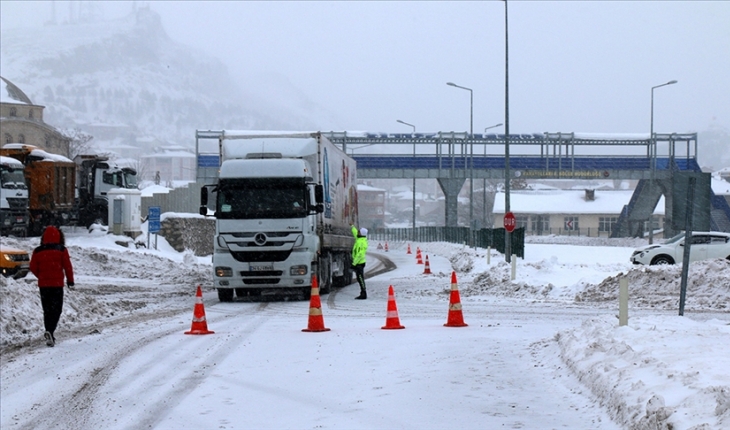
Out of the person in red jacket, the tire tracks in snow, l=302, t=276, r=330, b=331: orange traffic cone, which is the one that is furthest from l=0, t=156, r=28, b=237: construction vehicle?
l=302, t=276, r=330, b=331: orange traffic cone

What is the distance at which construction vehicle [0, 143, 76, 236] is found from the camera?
44406 millimetres

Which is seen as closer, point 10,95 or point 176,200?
point 176,200

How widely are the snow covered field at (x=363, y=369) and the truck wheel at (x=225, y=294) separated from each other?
6.31 feet

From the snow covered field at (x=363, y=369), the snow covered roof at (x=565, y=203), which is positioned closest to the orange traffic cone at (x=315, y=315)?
the snow covered field at (x=363, y=369)

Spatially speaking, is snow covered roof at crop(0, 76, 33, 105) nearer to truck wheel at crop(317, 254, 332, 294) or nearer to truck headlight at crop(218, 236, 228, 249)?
truck wheel at crop(317, 254, 332, 294)

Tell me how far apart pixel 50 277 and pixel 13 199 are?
2816 cm

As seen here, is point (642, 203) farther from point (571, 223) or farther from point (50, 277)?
point (50, 277)

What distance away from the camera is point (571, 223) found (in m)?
120

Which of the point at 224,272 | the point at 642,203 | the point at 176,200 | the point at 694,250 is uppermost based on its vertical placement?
the point at 642,203

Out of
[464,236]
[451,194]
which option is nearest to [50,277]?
[464,236]

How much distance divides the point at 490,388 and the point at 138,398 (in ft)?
11.6

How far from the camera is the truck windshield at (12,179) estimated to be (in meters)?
40.2

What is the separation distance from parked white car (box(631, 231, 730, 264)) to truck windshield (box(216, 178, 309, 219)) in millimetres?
14773

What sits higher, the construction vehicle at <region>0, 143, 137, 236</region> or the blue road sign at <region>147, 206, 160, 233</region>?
the construction vehicle at <region>0, 143, 137, 236</region>
